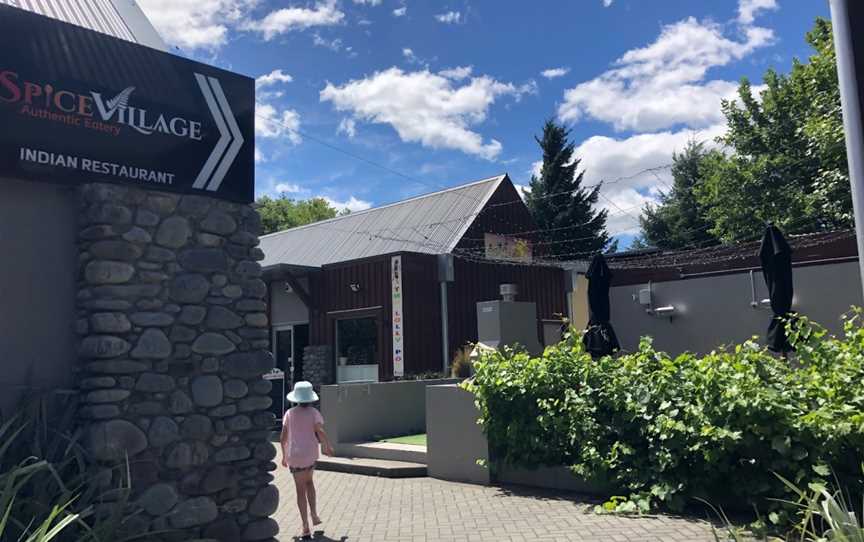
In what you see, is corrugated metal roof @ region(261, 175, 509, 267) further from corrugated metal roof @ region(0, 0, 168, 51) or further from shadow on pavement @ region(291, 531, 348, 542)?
shadow on pavement @ region(291, 531, 348, 542)

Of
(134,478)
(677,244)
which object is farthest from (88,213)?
(677,244)

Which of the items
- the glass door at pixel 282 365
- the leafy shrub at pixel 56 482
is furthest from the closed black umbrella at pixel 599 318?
the glass door at pixel 282 365

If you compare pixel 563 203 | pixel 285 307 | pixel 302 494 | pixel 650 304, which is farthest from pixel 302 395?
pixel 563 203

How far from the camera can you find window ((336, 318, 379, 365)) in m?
16.6

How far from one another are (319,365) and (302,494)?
35.0 ft

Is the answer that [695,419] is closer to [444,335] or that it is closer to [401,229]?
[444,335]

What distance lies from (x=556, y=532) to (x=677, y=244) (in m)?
30.4

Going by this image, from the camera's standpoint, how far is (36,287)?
5.41 meters

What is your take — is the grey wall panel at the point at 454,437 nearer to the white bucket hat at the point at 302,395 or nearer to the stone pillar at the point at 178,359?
the white bucket hat at the point at 302,395

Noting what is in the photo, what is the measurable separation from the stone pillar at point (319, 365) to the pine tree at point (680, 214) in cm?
2183

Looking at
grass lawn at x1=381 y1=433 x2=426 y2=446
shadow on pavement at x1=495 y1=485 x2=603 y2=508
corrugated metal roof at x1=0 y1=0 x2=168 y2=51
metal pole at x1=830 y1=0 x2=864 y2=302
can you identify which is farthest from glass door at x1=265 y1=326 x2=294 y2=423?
metal pole at x1=830 y1=0 x2=864 y2=302

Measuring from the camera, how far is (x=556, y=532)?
20.0 feet

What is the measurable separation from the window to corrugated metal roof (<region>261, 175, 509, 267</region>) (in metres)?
2.06

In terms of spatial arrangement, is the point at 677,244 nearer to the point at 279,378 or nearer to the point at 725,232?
the point at 725,232
